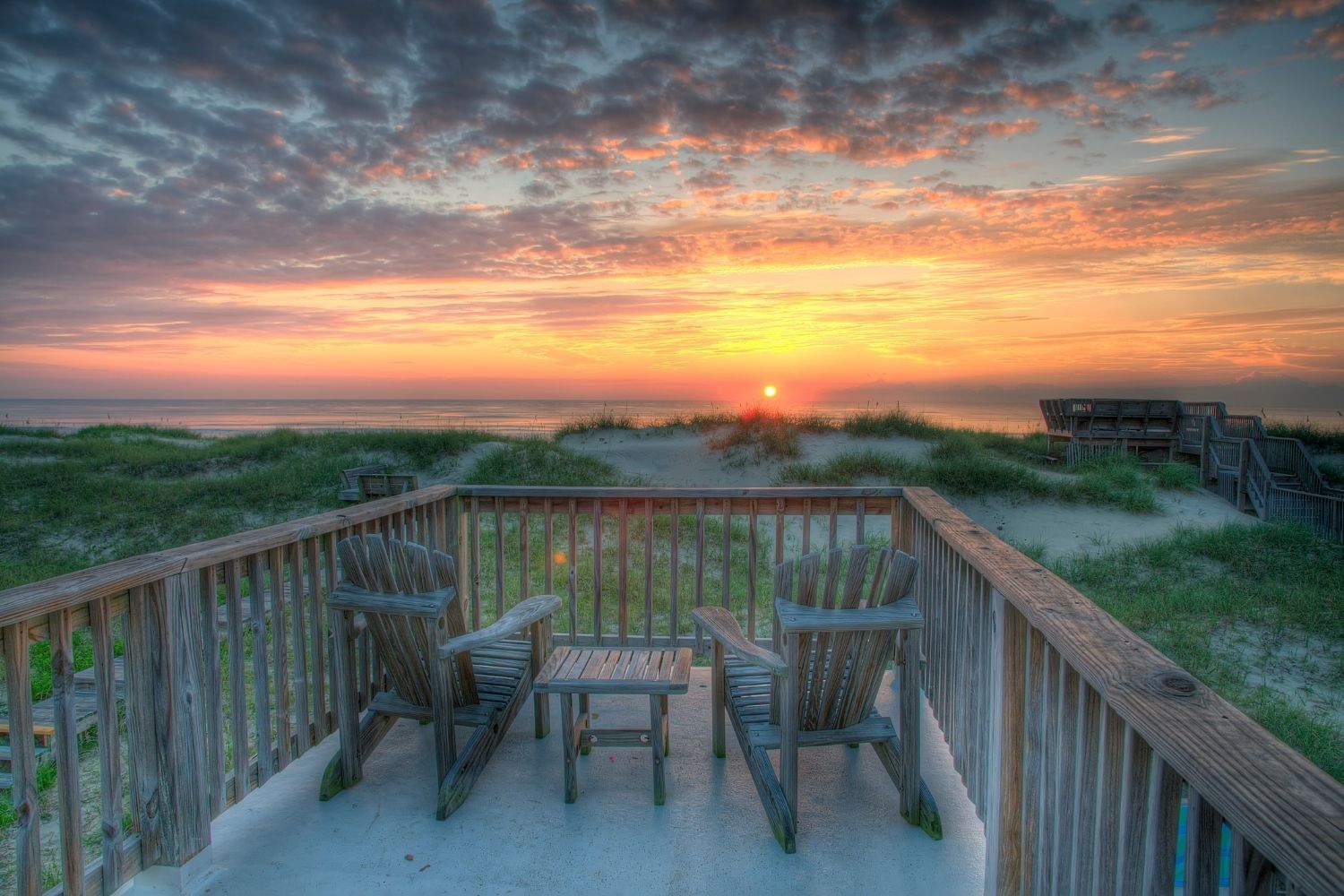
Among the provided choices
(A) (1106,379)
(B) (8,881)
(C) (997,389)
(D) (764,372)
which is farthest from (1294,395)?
(B) (8,881)

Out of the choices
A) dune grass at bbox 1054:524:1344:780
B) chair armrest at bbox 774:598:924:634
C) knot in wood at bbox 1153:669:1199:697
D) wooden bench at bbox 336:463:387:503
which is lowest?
dune grass at bbox 1054:524:1344:780

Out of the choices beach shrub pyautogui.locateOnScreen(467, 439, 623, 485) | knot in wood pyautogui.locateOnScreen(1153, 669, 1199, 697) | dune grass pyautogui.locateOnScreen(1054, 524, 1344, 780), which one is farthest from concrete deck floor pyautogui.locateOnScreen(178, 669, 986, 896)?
beach shrub pyautogui.locateOnScreen(467, 439, 623, 485)

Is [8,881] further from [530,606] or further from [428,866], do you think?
[530,606]

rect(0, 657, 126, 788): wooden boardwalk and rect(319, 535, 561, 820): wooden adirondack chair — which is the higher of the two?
rect(319, 535, 561, 820): wooden adirondack chair

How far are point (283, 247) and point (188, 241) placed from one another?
1.59 metres

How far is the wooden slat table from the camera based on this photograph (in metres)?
2.92

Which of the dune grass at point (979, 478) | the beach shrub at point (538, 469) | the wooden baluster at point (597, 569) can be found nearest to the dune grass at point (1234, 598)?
the dune grass at point (979, 478)

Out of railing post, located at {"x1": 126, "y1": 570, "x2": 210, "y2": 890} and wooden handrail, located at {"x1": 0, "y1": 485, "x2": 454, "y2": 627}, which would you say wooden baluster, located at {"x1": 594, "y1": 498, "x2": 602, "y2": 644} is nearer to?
wooden handrail, located at {"x1": 0, "y1": 485, "x2": 454, "y2": 627}

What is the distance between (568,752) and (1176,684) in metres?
2.43

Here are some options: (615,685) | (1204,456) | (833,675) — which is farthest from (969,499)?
(615,685)

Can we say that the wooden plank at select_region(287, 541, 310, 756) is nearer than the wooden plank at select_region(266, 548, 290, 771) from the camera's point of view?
No

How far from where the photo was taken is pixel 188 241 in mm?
11898

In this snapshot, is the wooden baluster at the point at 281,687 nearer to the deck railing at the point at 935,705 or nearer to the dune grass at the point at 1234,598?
the deck railing at the point at 935,705

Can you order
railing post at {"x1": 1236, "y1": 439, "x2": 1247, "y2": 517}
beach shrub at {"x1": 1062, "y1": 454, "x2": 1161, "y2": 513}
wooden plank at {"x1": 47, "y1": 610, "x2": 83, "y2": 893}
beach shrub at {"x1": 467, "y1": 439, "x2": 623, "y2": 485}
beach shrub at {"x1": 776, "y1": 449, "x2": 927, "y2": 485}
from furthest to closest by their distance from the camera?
railing post at {"x1": 1236, "y1": 439, "x2": 1247, "y2": 517}
beach shrub at {"x1": 467, "y1": 439, "x2": 623, "y2": 485}
beach shrub at {"x1": 776, "y1": 449, "x2": 927, "y2": 485}
beach shrub at {"x1": 1062, "y1": 454, "x2": 1161, "y2": 513}
wooden plank at {"x1": 47, "y1": 610, "x2": 83, "y2": 893}
